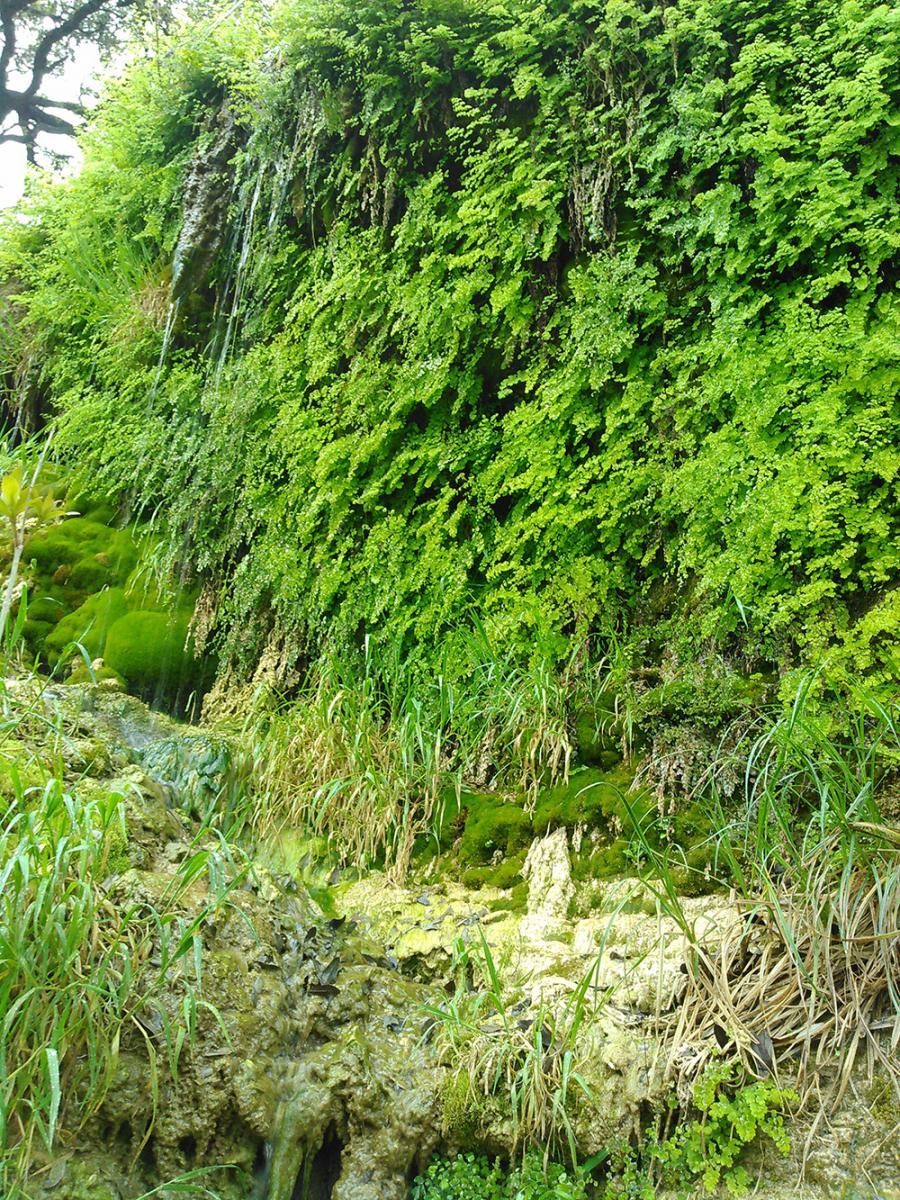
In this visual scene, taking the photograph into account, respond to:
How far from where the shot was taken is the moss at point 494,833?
3.76m

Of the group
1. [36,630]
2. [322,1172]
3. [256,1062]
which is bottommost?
[322,1172]

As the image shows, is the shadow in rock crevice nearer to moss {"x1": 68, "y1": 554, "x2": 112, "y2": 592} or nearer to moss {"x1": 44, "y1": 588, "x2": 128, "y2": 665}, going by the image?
moss {"x1": 44, "y1": 588, "x2": 128, "y2": 665}

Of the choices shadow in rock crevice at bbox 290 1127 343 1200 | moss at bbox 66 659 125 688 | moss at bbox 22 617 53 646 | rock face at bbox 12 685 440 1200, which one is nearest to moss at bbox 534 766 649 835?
rock face at bbox 12 685 440 1200

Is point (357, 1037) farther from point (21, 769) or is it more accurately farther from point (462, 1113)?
point (21, 769)

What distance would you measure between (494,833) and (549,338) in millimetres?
2623

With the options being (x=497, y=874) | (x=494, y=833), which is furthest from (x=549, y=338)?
(x=497, y=874)

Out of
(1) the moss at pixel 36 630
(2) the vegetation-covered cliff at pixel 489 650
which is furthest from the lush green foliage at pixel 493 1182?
(1) the moss at pixel 36 630

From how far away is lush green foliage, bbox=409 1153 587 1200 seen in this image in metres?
2.37

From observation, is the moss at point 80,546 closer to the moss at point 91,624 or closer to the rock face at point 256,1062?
the moss at point 91,624

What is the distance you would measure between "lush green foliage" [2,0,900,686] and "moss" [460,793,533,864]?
973 mm

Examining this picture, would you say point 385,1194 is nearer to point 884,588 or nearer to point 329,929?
point 329,929

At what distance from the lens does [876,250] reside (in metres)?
3.57

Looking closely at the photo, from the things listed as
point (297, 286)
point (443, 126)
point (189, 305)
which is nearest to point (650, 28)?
point (443, 126)

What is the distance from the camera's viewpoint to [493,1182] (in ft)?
8.10
